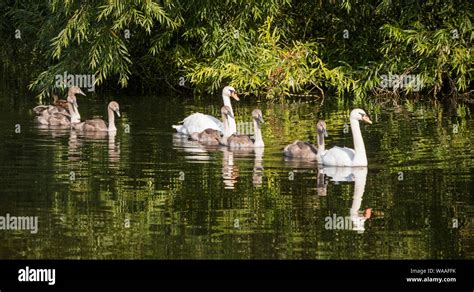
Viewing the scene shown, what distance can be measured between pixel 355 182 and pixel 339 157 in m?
1.38

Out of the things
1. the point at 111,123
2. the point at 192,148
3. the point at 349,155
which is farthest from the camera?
the point at 111,123

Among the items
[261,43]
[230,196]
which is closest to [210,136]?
[230,196]

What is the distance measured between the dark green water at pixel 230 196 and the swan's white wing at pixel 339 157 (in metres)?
0.20

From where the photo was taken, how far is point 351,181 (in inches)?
687

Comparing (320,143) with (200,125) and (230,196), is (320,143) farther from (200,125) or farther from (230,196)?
(230,196)

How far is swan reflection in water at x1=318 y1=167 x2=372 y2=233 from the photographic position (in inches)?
579

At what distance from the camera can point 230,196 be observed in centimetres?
1616

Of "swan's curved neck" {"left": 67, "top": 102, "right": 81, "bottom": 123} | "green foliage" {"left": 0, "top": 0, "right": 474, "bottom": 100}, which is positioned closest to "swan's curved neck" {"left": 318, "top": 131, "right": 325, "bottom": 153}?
"swan's curved neck" {"left": 67, "top": 102, "right": 81, "bottom": 123}

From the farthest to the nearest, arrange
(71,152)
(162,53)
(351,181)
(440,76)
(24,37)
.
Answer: (24,37), (162,53), (440,76), (71,152), (351,181)

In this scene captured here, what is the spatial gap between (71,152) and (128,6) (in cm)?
663

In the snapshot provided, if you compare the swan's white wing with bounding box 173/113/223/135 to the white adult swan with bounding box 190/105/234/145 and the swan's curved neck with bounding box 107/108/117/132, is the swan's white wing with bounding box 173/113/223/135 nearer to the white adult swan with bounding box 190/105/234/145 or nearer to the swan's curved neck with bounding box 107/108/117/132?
the white adult swan with bounding box 190/105/234/145
